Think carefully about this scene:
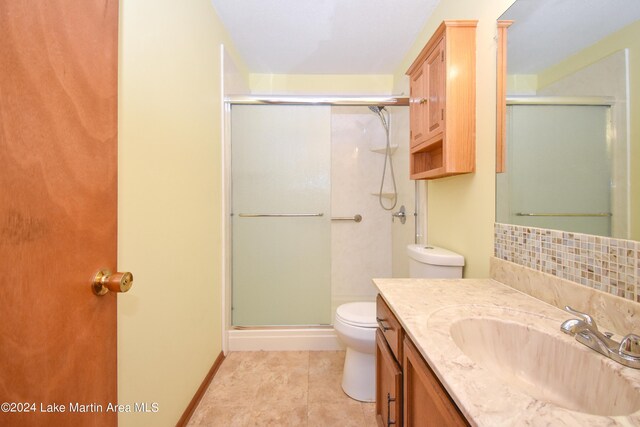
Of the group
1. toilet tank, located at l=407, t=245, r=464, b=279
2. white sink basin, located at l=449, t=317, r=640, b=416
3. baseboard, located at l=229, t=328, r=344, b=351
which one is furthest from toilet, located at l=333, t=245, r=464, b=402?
white sink basin, located at l=449, t=317, r=640, b=416

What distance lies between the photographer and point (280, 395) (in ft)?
4.97

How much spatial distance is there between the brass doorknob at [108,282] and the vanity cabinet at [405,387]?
29.7 inches

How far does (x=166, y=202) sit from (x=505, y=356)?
4.43 feet

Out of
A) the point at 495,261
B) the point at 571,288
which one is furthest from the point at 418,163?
the point at 571,288

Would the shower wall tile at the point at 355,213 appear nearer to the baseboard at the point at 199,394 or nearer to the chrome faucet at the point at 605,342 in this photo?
the baseboard at the point at 199,394

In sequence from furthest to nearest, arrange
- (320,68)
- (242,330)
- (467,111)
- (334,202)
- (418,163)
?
(334,202) → (320,68) → (242,330) → (418,163) → (467,111)

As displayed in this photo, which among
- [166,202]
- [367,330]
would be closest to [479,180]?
[367,330]

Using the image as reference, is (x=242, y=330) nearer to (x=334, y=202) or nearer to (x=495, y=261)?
(x=334, y=202)

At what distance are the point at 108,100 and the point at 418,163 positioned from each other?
1.61 metres

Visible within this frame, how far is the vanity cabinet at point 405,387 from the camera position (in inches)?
21.9

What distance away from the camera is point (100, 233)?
23.5 inches

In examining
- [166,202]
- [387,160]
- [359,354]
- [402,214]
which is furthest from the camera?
[387,160]

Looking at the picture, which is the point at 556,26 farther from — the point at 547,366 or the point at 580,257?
the point at 547,366

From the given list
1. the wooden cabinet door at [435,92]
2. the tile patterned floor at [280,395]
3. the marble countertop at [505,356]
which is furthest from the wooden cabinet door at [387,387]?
the wooden cabinet door at [435,92]
